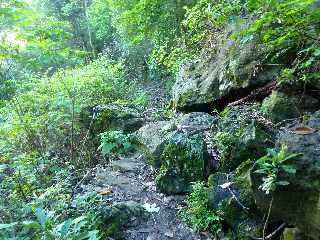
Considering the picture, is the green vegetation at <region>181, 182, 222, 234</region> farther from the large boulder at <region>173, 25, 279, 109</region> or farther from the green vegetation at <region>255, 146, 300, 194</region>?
the large boulder at <region>173, 25, 279, 109</region>

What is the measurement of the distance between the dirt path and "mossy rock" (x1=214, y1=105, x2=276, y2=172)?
35.3 inches

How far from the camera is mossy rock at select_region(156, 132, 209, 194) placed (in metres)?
4.70

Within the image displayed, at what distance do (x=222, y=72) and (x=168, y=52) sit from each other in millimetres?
4183

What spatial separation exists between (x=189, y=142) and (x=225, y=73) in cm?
158

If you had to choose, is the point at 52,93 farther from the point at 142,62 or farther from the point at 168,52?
the point at 142,62

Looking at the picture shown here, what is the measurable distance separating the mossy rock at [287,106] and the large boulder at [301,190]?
81 centimetres

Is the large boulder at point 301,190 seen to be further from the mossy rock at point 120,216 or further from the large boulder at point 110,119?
the large boulder at point 110,119

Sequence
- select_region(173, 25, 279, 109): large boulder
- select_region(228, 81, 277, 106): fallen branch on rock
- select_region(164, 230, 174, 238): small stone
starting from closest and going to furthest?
select_region(164, 230, 174, 238): small stone → select_region(228, 81, 277, 106): fallen branch on rock → select_region(173, 25, 279, 109): large boulder

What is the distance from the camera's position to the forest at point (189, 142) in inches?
129

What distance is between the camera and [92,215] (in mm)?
4102

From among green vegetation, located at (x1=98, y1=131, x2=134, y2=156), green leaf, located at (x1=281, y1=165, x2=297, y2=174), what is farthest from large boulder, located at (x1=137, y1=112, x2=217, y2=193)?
green leaf, located at (x1=281, y1=165, x2=297, y2=174)

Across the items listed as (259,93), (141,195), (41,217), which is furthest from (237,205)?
(41,217)

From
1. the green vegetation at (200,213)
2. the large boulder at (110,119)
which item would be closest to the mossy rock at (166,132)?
the green vegetation at (200,213)

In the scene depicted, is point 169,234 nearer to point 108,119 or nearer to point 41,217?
point 41,217
